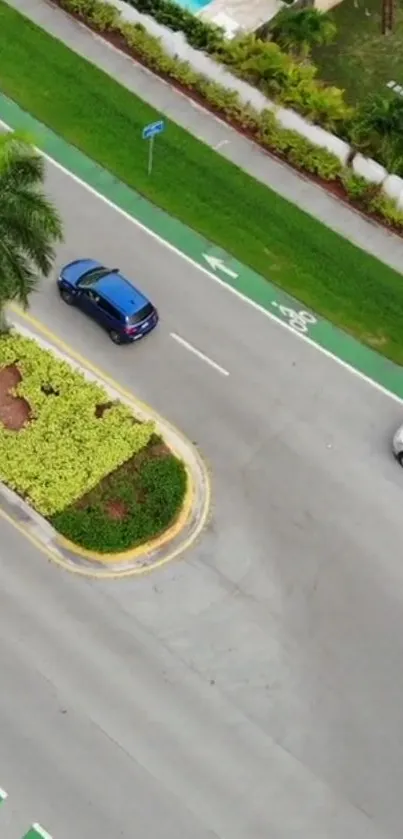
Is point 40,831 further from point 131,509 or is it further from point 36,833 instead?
point 131,509

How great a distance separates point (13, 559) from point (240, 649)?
589 cm

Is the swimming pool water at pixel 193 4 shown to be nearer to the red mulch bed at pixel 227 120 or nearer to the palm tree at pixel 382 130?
the red mulch bed at pixel 227 120

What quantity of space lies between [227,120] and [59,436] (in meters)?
14.2

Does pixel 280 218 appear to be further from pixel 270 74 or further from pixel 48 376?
pixel 48 376

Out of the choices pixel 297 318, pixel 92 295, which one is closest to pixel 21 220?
pixel 92 295

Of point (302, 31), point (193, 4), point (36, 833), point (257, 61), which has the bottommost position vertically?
point (36, 833)

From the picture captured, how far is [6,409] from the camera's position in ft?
92.7

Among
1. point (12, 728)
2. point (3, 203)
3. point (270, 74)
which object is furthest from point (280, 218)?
point (12, 728)

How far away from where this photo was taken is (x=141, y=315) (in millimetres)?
29672

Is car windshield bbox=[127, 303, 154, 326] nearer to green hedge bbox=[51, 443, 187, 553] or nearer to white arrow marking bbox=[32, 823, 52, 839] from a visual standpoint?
green hedge bbox=[51, 443, 187, 553]

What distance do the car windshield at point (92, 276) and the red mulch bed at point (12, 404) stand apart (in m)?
3.19

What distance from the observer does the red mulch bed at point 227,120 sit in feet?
112

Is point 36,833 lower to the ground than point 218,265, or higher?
lower

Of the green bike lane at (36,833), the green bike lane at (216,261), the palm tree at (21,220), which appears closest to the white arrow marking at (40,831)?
the green bike lane at (36,833)
